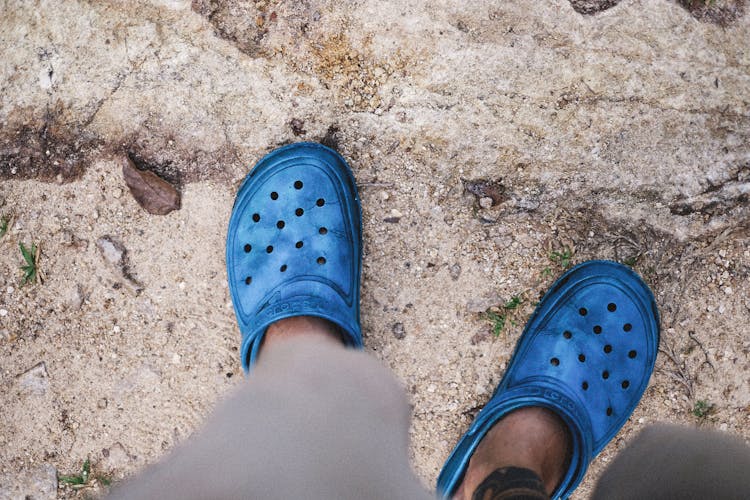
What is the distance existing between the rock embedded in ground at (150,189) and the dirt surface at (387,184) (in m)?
0.03

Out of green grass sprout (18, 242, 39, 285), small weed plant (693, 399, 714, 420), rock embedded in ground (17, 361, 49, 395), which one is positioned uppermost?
green grass sprout (18, 242, 39, 285)

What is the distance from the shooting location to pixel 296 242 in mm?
1920

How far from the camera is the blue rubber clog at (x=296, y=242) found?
5.99ft

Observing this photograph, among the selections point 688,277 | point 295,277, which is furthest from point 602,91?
point 295,277

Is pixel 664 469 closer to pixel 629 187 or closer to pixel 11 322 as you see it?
pixel 629 187

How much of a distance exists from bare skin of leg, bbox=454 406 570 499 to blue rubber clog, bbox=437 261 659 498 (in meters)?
0.03

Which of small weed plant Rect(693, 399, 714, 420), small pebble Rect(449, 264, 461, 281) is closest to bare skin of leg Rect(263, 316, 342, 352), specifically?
small pebble Rect(449, 264, 461, 281)

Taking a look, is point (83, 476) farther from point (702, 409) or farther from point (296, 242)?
point (702, 409)

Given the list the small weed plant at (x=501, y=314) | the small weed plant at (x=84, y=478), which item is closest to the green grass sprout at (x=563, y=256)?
the small weed plant at (x=501, y=314)

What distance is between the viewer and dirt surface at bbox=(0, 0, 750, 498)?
1784 millimetres

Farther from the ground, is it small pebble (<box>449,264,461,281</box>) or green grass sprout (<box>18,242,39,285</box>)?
small pebble (<box>449,264,461,281</box>)

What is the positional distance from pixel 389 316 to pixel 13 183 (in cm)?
128

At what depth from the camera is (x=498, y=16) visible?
177 cm

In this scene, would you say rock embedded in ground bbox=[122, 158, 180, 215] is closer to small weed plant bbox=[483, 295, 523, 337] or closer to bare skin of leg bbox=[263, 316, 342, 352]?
bare skin of leg bbox=[263, 316, 342, 352]
